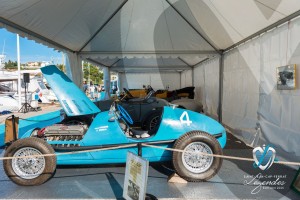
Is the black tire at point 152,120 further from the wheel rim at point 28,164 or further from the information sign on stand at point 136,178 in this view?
the information sign on stand at point 136,178

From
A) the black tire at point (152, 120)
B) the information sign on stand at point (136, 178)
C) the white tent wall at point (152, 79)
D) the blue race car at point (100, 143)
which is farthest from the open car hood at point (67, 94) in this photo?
the white tent wall at point (152, 79)

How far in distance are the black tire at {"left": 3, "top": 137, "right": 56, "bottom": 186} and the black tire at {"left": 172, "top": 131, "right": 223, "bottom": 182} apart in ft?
5.56

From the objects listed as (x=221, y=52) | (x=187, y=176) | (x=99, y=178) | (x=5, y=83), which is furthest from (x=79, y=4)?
(x=5, y=83)

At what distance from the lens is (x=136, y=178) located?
9.18ft

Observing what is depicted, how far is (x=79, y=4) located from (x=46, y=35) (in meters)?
1.20

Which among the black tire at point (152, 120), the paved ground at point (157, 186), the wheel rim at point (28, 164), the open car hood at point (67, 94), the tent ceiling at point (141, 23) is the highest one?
the tent ceiling at point (141, 23)

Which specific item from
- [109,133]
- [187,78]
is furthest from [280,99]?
[187,78]

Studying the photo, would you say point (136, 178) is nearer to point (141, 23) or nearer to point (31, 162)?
point (31, 162)

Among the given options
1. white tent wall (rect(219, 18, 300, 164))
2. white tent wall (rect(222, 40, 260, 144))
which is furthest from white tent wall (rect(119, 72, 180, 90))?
white tent wall (rect(219, 18, 300, 164))

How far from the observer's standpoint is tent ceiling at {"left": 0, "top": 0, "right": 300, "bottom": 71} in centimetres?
477

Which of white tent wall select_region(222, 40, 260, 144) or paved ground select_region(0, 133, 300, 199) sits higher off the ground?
white tent wall select_region(222, 40, 260, 144)

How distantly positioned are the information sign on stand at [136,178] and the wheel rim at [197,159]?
1.09m

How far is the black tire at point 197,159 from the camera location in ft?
12.3
